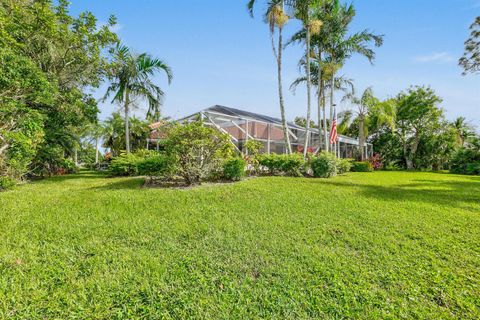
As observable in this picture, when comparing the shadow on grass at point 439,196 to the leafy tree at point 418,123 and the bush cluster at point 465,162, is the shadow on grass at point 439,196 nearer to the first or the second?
the bush cluster at point 465,162

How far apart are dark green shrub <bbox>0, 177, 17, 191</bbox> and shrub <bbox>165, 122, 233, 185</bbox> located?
18.6 feet

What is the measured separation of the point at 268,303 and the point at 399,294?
171 centimetres

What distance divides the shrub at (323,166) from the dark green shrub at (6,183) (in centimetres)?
1230

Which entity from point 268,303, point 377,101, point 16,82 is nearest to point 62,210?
point 16,82

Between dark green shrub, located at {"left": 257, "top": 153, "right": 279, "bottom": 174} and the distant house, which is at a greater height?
the distant house

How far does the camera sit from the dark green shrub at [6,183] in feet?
26.9

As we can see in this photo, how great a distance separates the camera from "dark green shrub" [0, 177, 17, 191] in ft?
26.9

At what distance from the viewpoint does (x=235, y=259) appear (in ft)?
12.5

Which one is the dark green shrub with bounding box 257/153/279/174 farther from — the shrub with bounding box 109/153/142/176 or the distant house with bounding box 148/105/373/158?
the shrub with bounding box 109/153/142/176

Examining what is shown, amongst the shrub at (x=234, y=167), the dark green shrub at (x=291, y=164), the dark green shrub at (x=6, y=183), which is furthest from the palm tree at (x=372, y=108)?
the dark green shrub at (x=6, y=183)

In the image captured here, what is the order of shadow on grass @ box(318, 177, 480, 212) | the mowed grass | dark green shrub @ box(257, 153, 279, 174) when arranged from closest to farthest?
the mowed grass
shadow on grass @ box(318, 177, 480, 212)
dark green shrub @ box(257, 153, 279, 174)

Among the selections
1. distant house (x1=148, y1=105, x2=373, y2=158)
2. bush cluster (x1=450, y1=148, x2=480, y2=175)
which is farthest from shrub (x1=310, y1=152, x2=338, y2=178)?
bush cluster (x1=450, y1=148, x2=480, y2=175)

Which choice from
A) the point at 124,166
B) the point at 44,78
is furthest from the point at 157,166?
the point at 44,78

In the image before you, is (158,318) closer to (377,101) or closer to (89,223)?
(89,223)
